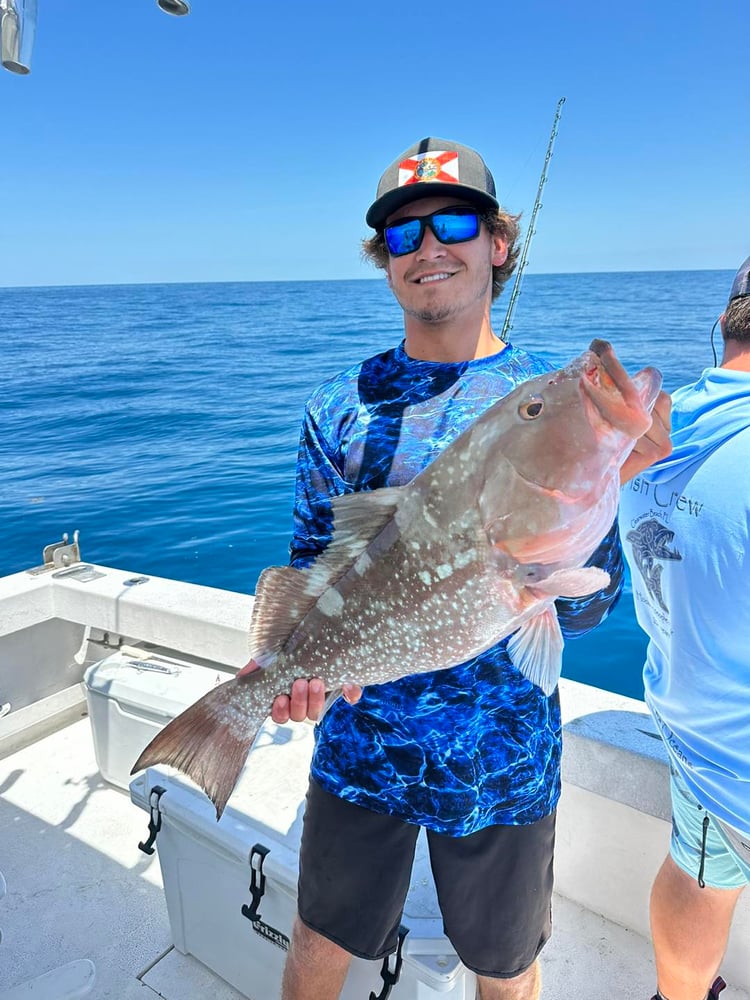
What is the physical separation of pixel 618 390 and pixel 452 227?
3.24 ft

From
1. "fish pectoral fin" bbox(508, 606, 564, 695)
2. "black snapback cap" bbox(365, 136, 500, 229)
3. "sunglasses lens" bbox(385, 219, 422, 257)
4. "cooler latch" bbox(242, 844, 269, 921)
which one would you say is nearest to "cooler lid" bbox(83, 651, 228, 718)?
"cooler latch" bbox(242, 844, 269, 921)

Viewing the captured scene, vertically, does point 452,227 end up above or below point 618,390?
above

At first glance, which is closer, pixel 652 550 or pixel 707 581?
pixel 707 581

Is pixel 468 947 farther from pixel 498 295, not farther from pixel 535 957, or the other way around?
pixel 498 295

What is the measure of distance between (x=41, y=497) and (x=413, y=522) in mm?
11355

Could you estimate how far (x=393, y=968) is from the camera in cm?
210

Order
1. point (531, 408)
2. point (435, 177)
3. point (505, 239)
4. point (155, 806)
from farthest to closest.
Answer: point (155, 806) < point (505, 239) < point (435, 177) < point (531, 408)

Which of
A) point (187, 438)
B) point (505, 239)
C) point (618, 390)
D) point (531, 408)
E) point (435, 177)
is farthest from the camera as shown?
point (187, 438)

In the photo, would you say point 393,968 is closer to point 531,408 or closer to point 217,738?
point 217,738

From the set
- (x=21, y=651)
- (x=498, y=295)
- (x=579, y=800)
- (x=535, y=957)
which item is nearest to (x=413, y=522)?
(x=498, y=295)

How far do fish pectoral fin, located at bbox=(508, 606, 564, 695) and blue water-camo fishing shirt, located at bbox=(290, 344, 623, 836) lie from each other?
20 centimetres

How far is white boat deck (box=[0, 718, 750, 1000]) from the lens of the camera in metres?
2.77

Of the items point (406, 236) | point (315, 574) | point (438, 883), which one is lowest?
point (438, 883)

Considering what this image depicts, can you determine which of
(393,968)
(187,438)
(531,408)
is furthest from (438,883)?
(187,438)
